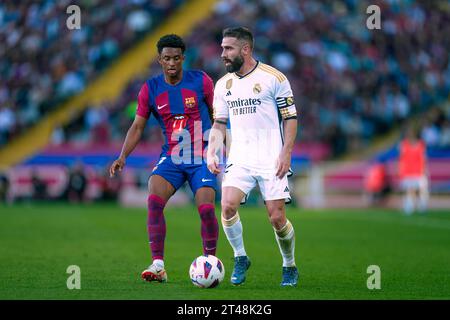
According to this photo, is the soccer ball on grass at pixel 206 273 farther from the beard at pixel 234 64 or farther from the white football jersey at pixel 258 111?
the beard at pixel 234 64

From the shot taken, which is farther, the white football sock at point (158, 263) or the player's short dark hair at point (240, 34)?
the white football sock at point (158, 263)

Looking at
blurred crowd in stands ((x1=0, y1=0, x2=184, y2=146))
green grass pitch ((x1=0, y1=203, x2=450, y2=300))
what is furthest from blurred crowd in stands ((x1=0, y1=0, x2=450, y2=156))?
green grass pitch ((x1=0, y1=203, x2=450, y2=300))

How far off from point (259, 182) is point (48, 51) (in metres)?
22.6

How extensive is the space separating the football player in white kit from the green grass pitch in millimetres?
690

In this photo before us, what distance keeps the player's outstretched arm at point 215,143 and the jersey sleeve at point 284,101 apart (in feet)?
2.06

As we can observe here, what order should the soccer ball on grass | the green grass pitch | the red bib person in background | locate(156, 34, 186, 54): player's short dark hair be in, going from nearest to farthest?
the green grass pitch → the soccer ball on grass → locate(156, 34, 186, 54): player's short dark hair → the red bib person in background

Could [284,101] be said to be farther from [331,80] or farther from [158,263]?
[331,80]

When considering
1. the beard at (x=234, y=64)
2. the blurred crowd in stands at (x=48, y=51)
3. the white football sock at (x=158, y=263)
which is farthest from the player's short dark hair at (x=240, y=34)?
the blurred crowd in stands at (x=48, y=51)

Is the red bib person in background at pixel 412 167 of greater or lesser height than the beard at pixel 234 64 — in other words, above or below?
below

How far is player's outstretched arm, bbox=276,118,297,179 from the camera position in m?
9.65

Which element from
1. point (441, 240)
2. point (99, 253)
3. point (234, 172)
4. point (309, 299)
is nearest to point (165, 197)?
point (234, 172)

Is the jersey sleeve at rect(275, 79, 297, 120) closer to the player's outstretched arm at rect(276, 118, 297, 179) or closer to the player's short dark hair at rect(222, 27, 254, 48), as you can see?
the player's outstretched arm at rect(276, 118, 297, 179)

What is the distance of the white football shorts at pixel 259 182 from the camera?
9.81 m
